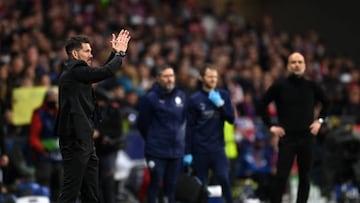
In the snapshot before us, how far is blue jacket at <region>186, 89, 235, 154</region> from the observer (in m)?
13.7

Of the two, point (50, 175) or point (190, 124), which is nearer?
point (190, 124)

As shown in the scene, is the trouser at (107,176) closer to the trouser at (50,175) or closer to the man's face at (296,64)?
the trouser at (50,175)

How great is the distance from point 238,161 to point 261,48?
26.5 feet

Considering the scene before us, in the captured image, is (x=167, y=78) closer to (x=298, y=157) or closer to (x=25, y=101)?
(x=298, y=157)

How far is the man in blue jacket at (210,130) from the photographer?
538 inches

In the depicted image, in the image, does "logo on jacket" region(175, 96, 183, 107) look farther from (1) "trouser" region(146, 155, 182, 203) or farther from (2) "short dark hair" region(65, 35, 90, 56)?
(2) "short dark hair" region(65, 35, 90, 56)

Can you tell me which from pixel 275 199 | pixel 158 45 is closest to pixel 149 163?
pixel 275 199

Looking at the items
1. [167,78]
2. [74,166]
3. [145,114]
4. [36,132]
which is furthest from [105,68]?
[36,132]

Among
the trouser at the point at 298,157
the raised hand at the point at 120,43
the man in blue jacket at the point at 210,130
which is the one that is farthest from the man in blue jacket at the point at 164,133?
the raised hand at the point at 120,43

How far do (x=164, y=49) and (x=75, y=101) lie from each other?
1188 centimetres

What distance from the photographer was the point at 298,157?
42.9 ft

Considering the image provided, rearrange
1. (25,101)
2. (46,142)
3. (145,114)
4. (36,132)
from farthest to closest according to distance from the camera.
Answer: (25,101) < (46,142) < (36,132) < (145,114)

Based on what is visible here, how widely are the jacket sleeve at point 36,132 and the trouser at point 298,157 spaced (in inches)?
174

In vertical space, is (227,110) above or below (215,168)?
above
